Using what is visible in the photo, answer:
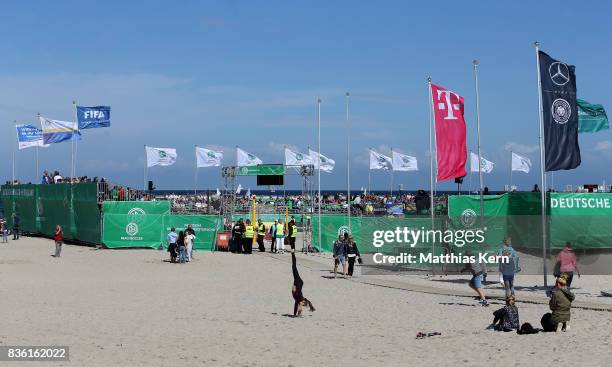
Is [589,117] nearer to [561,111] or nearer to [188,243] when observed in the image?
[561,111]

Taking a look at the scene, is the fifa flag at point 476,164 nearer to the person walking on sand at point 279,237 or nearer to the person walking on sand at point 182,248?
the person walking on sand at point 279,237

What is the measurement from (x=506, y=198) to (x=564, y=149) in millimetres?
12800

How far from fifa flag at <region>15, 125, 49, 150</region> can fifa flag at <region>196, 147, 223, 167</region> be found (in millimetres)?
10885

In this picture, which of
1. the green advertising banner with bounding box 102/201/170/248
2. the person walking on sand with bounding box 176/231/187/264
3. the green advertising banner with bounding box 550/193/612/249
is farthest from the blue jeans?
the green advertising banner with bounding box 550/193/612/249

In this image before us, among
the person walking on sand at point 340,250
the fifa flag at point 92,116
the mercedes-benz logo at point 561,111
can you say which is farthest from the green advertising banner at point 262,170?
the mercedes-benz logo at point 561,111

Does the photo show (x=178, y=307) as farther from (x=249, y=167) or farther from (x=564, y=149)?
(x=249, y=167)

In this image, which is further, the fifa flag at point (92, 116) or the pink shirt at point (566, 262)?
the fifa flag at point (92, 116)

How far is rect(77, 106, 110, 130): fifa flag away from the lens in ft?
135

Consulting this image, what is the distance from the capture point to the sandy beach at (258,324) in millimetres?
13297

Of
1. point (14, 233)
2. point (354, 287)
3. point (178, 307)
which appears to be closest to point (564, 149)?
point (354, 287)

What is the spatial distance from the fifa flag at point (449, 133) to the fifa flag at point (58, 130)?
79.3 ft

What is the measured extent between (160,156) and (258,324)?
Answer: 33.3 m

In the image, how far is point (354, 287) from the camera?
79.5 feet

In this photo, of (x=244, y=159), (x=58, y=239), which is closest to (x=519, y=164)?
(x=244, y=159)
